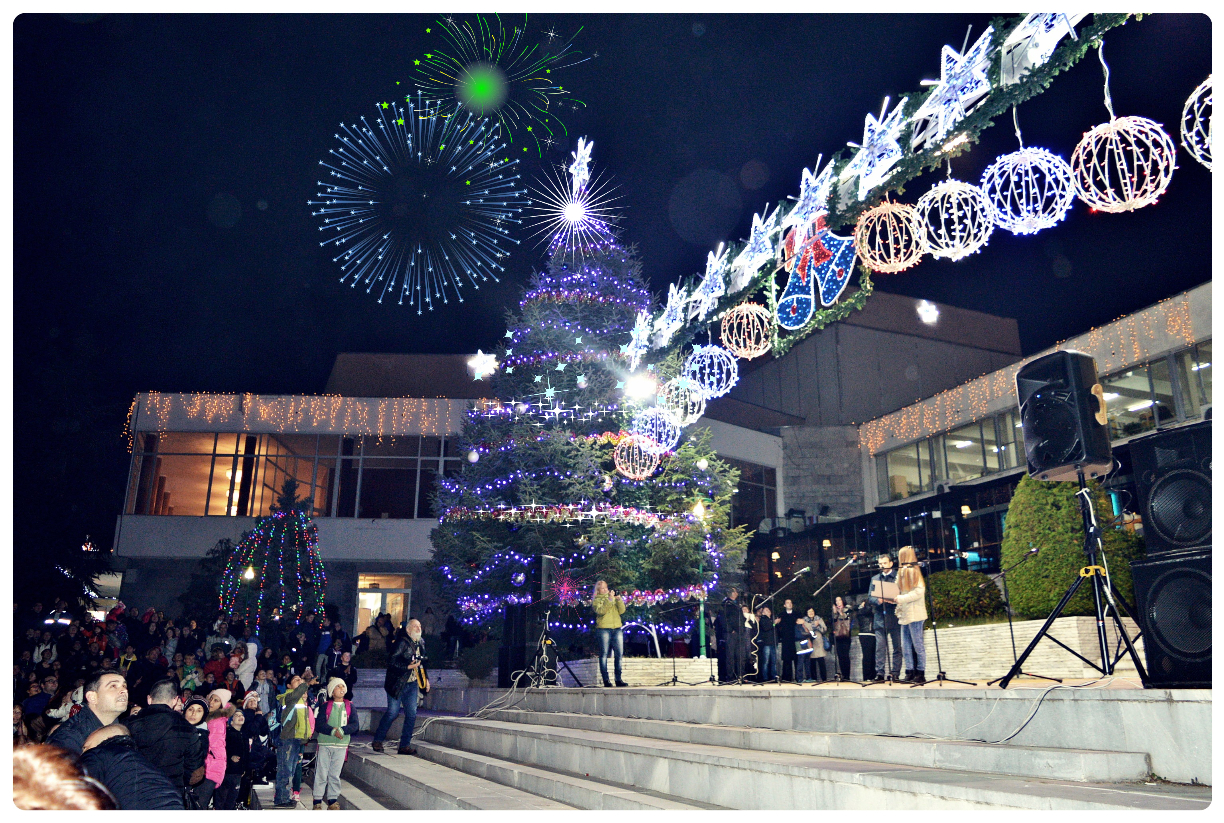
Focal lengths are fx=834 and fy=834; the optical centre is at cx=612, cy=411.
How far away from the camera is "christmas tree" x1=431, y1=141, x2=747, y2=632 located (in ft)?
60.4

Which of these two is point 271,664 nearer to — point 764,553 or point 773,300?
point 773,300

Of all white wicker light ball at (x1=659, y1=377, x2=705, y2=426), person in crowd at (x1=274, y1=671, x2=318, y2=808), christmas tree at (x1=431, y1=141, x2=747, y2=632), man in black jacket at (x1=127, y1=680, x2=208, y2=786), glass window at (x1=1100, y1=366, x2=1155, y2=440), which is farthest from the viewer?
glass window at (x1=1100, y1=366, x2=1155, y2=440)

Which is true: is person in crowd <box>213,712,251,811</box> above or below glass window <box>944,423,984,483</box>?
below

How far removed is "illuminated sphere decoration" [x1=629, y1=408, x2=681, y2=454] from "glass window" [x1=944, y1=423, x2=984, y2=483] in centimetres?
1696

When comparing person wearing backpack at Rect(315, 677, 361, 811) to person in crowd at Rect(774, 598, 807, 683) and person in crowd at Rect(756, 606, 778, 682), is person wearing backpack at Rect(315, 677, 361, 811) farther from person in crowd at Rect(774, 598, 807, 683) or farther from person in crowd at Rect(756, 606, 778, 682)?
person in crowd at Rect(774, 598, 807, 683)

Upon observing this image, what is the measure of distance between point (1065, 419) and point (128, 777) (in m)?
6.95

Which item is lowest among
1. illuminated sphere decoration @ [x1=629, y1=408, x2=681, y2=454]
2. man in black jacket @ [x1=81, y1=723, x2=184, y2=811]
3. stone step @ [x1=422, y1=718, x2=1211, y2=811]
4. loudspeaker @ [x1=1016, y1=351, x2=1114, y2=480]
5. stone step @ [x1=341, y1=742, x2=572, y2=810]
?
stone step @ [x1=341, y1=742, x2=572, y2=810]

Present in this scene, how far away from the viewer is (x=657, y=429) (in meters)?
17.0

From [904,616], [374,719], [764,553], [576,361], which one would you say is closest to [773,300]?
[904,616]

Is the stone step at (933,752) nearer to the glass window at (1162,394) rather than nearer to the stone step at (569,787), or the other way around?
the stone step at (569,787)

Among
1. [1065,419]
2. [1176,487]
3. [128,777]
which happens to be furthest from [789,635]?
[128,777]

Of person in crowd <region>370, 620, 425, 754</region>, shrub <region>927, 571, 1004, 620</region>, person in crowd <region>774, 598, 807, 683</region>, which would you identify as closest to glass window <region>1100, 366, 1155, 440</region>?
shrub <region>927, 571, 1004, 620</region>

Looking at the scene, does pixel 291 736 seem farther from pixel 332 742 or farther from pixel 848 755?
pixel 848 755

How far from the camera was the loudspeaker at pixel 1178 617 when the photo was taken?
5027mm
